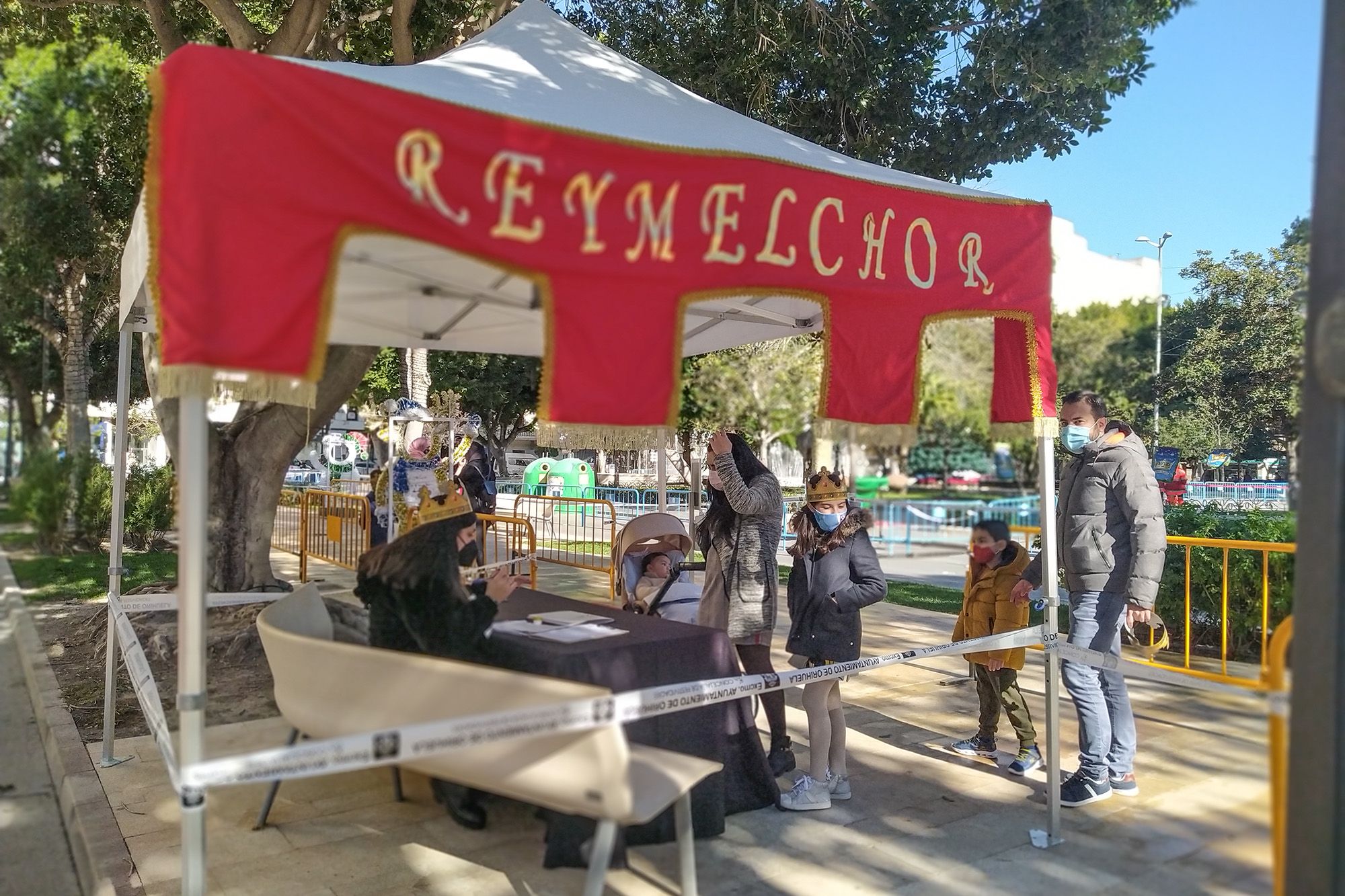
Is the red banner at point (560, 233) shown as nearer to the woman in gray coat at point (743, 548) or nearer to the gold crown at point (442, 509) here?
the woman in gray coat at point (743, 548)

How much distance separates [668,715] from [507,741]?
116 cm

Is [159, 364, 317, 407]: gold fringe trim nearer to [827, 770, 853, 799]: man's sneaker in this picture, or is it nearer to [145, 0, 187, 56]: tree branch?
[827, 770, 853, 799]: man's sneaker

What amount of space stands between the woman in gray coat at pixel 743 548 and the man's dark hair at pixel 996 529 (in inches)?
47.4

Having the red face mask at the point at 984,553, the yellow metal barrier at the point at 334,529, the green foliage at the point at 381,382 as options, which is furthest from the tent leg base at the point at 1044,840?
the green foliage at the point at 381,382

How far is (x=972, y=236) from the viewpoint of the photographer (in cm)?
423

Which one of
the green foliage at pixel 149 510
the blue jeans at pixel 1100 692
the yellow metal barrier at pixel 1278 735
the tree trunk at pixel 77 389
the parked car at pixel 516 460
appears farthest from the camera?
the parked car at pixel 516 460

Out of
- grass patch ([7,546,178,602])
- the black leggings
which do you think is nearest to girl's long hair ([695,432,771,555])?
the black leggings

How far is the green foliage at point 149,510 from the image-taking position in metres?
16.3

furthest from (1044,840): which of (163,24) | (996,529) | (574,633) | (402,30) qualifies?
(163,24)

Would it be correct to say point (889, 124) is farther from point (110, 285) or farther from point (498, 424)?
point (498, 424)

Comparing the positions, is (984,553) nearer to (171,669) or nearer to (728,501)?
(728,501)

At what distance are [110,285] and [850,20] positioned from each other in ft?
40.8

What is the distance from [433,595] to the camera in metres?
3.81

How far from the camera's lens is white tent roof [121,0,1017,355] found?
137 inches
